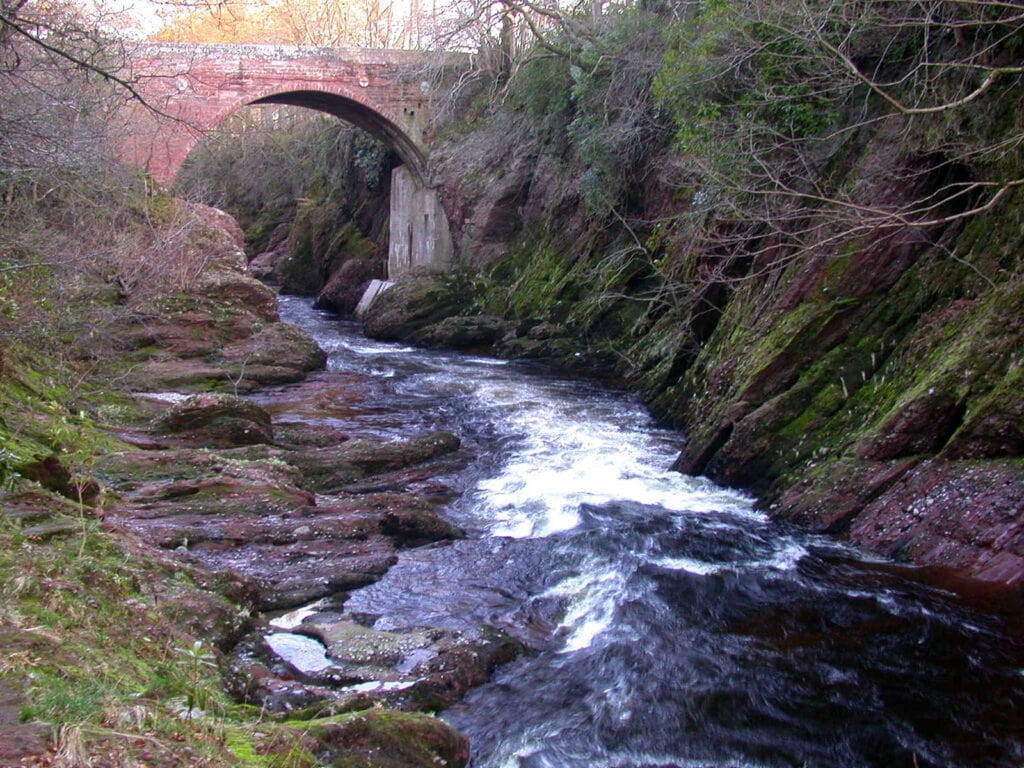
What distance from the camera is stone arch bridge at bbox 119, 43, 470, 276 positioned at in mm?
22594

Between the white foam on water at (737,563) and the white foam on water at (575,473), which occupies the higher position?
the white foam on water at (737,563)

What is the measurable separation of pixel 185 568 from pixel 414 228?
21273 millimetres

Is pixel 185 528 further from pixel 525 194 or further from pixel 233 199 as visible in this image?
pixel 233 199

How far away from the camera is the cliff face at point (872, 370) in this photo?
716 centimetres

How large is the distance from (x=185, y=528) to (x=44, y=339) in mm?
4123

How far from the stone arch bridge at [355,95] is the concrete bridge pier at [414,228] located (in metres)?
0.03

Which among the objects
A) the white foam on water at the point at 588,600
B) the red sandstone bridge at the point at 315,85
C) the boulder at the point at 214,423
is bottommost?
the white foam on water at the point at 588,600

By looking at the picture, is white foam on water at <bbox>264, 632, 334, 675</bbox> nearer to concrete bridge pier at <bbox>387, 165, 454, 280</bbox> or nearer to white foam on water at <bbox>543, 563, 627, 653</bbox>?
white foam on water at <bbox>543, 563, 627, 653</bbox>

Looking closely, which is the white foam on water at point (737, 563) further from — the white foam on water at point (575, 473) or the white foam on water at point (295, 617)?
the white foam on water at point (295, 617)

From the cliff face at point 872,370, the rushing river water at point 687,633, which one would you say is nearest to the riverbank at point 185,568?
the rushing river water at point 687,633

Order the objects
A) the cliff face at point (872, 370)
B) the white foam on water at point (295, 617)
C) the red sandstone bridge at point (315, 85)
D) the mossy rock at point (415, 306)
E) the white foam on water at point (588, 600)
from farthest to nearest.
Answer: the red sandstone bridge at point (315, 85) < the mossy rock at point (415, 306) < the cliff face at point (872, 370) < the white foam on water at point (588, 600) < the white foam on water at point (295, 617)

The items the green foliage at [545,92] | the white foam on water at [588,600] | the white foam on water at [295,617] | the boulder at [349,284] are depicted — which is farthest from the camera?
the boulder at [349,284]

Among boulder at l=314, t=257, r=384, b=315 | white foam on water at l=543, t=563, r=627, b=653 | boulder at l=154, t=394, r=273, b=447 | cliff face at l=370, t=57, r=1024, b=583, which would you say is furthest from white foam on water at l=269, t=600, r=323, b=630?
boulder at l=314, t=257, r=384, b=315

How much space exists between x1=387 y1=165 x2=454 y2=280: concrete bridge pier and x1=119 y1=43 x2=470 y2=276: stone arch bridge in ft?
0.09
